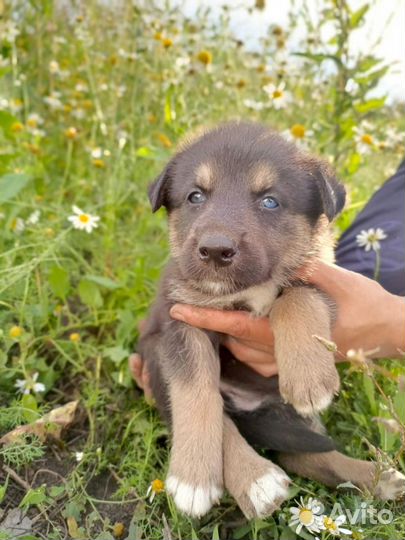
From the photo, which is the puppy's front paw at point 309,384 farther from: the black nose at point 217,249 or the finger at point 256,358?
the black nose at point 217,249

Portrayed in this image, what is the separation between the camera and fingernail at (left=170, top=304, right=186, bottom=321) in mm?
2441

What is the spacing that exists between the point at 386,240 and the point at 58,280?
1.90m

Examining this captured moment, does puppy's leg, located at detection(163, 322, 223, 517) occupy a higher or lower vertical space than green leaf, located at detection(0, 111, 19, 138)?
lower

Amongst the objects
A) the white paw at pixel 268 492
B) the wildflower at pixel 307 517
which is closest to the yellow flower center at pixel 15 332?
the white paw at pixel 268 492

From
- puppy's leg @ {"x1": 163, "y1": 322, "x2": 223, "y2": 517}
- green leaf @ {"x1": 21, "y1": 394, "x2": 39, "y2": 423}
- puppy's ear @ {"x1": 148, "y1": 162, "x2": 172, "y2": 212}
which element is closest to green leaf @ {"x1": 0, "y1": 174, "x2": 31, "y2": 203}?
puppy's ear @ {"x1": 148, "y1": 162, "x2": 172, "y2": 212}

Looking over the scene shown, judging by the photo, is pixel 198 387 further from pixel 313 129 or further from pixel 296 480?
pixel 313 129

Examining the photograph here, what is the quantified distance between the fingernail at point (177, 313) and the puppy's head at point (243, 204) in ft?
0.68

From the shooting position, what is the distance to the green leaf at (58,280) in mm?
2979

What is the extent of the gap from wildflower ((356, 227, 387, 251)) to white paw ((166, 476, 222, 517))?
1590 mm

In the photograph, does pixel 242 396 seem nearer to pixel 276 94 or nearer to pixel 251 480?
pixel 251 480

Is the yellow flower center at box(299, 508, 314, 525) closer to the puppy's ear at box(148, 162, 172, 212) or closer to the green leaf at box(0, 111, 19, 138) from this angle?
the puppy's ear at box(148, 162, 172, 212)

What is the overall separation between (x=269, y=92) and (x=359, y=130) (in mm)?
710

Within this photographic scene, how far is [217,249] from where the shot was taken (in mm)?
1952

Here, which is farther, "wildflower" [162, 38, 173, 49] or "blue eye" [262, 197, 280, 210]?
"wildflower" [162, 38, 173, 49]
